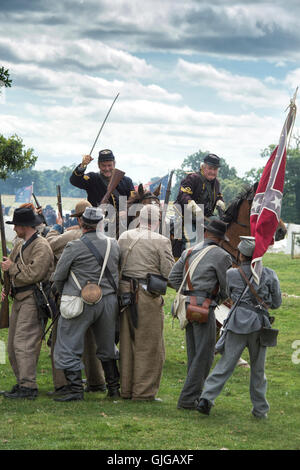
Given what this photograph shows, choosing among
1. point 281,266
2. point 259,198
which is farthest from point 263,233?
point 281,266

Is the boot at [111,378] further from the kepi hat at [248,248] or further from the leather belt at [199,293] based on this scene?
the kepi hat at [248,248]

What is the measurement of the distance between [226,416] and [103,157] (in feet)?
Answer: 14.9

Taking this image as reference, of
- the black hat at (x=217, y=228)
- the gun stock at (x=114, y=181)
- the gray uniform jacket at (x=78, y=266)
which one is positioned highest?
the gun stock at (x=114, y=181)

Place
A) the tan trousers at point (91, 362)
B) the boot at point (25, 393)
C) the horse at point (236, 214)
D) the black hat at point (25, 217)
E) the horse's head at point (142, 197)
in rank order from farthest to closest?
the horse at point (236, 214)
the horse's head at point (142, 197)
the tan trousers at point (91, 362)
the black hat at point (25, 217)
the boot at point (25, 393)

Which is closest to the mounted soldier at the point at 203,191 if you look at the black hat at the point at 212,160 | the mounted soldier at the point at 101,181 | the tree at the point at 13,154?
the black hat at the point at 212,160

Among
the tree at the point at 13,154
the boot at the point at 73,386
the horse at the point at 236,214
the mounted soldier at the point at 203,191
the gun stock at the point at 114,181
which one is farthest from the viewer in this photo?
the tree at the point at 13,154

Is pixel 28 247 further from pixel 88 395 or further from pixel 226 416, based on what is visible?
pixel 226 416

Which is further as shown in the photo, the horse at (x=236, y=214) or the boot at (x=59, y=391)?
the horse at (x=236, y=214)

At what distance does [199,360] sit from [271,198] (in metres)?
1.88

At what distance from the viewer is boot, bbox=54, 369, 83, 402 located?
28.2ft

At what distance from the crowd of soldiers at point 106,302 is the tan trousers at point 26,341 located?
11 mm

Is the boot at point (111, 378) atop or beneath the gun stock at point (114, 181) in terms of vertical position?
beneath

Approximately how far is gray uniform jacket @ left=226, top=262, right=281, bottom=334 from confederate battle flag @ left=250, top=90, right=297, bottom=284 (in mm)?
324

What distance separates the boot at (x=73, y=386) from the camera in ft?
28.2
